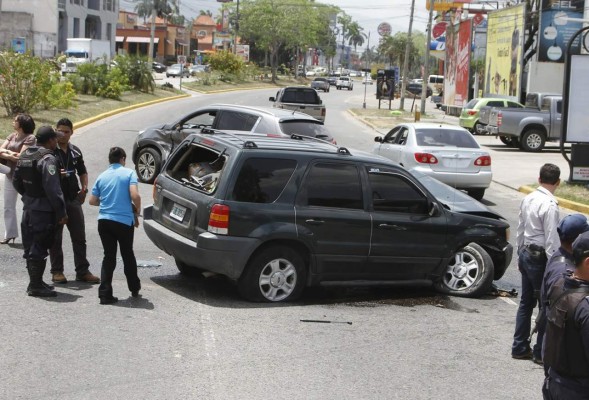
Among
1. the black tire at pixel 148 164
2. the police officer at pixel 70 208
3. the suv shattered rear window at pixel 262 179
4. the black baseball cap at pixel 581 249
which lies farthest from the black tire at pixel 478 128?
the black baseball cap at pixel 581 249

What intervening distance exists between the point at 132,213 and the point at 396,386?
129 inches

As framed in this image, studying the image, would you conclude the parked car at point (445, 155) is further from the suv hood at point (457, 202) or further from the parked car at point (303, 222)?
the parked car at point (303, 222)

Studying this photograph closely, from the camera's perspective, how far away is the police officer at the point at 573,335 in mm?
4262

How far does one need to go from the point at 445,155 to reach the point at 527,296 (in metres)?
10.8

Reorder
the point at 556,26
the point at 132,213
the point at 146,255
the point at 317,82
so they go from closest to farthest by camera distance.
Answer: the point at 132,213 → the point at 146,255 → the point at 556,26 → the point at 317,82

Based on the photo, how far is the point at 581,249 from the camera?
4.30m

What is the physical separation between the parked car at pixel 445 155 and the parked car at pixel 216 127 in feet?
6.30

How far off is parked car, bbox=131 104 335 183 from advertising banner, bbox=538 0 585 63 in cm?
3100

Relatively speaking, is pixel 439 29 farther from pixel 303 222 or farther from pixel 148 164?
pixel 303 222

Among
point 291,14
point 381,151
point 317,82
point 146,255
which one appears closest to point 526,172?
point 381,151

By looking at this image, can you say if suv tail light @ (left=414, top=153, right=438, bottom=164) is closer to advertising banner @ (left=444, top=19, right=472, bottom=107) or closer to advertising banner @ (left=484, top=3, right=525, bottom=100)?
advertising banner @ (left=484, top=3, right=525, bottom=100)

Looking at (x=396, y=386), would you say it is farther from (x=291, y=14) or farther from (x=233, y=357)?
(x=291, y=14)

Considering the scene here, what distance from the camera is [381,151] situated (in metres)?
19.8

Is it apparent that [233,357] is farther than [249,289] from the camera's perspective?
No
